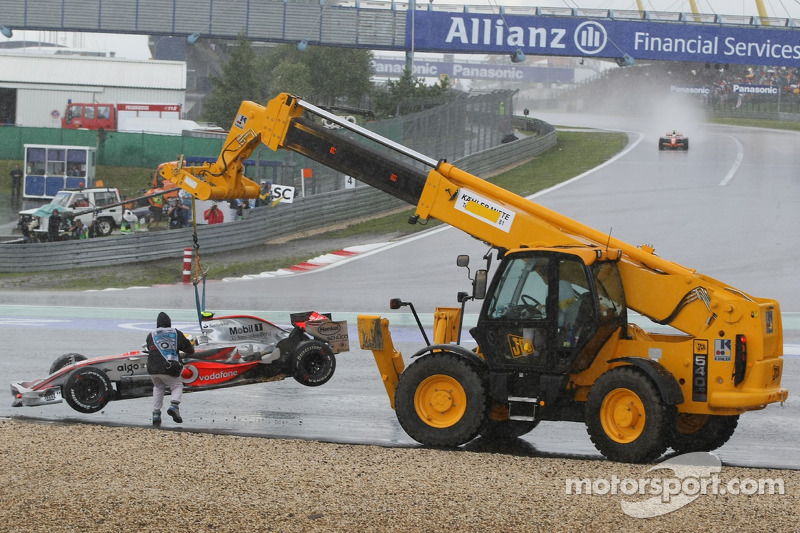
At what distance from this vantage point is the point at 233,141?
1197 cm

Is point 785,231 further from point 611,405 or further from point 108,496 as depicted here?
point 108,496

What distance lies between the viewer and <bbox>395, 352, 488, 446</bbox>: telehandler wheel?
33.2 feet

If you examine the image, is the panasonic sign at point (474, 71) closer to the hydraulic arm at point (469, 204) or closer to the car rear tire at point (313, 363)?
the car rear tire at point (313, 363)

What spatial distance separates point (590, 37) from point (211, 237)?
3653cm

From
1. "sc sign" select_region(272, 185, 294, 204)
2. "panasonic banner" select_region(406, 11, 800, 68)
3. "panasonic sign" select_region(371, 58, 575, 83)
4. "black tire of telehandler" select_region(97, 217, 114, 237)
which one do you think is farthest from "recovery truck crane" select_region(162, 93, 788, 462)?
"panasonic sign" select_region(371, 58, 575, 83)

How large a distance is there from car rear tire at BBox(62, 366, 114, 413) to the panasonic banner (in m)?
47.5

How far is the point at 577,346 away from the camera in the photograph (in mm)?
9734

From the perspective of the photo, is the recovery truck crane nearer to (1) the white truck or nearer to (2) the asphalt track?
(2) the asphalt track

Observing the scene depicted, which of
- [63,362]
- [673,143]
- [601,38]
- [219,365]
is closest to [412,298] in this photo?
[219,365]

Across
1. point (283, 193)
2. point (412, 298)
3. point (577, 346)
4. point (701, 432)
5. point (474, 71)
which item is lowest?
point (701, 432)

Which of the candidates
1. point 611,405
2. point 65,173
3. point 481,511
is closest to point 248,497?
point 481,511

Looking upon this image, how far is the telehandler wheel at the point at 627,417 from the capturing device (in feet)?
30.7

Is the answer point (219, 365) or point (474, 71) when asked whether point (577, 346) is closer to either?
point (219, 365)

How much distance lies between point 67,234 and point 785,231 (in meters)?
21.4
